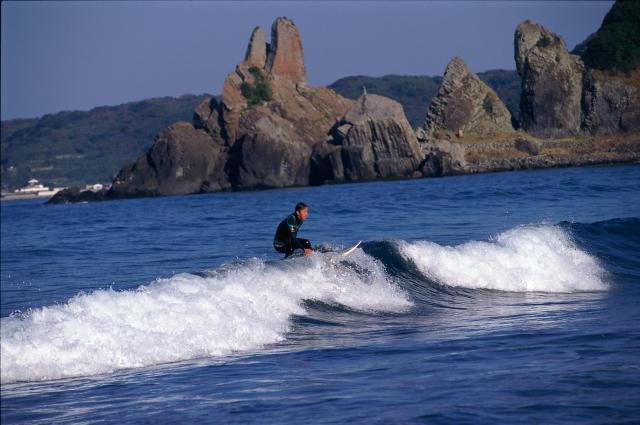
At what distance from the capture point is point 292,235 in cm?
1623

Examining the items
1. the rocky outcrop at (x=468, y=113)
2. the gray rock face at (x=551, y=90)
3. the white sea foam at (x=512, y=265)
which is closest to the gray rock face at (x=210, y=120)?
the rocky outcrop at (x=468, y=113)

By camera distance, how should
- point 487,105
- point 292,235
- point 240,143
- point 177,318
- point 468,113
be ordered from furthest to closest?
point 487,105 < point 468,113 < point 240,143 < point 292,235 < point 177,318

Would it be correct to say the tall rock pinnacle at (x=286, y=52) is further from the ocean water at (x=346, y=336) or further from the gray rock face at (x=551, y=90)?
the ocean water at (x=346, y=336)

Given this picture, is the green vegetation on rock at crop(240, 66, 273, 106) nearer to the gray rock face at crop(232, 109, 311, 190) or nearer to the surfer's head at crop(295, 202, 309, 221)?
the gray rock face at crop(232, 109, 311, 190)

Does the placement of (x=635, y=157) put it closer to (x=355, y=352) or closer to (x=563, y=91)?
(x=563, y=91)

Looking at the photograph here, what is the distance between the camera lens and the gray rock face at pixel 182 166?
84.3 m

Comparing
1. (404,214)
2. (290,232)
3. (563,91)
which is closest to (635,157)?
(563,91)

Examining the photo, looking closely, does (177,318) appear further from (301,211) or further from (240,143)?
(240,143)

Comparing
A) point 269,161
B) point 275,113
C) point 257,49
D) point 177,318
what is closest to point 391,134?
point 269,161

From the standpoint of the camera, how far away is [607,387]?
28.2ft

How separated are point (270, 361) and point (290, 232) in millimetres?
5430

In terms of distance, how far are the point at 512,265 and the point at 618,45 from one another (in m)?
76.4

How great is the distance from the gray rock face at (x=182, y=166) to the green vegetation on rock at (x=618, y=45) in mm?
38161

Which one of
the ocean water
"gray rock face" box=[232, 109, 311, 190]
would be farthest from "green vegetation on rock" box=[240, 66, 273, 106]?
the ocean water
